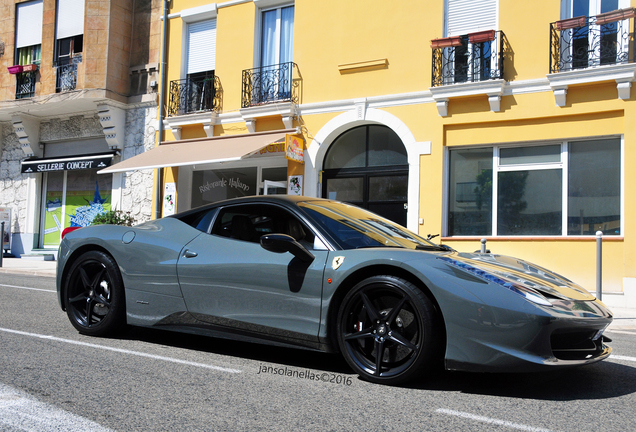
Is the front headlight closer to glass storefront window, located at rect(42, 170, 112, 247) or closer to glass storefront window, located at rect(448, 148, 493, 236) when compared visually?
glass storefront window, located at rect(448, 148, 493, 236)

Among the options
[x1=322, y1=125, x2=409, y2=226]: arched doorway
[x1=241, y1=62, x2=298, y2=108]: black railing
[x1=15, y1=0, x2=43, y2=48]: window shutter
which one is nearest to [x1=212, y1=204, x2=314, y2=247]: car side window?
[x1=322, y1=125, x2=409, y2=226]: arched doorway

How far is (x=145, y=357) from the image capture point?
A: 4133 millimetres

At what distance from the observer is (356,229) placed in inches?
162

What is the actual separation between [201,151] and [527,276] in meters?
11.5

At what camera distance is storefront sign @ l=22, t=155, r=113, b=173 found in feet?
55.9

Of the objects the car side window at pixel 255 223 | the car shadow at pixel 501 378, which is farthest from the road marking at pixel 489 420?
the car side window at pixel 255 223

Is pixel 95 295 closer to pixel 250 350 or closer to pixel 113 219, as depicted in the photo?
pixel 250 350

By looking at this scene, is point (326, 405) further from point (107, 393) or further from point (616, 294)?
point (616, 294)

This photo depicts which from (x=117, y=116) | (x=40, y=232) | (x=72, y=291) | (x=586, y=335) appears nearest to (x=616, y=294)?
(x=586, y=335)

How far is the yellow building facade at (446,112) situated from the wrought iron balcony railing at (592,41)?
0.08ft

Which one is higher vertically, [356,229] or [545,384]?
[356,229]

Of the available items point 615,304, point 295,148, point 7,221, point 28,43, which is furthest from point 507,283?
point 7,221

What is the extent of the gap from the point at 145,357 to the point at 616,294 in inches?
350

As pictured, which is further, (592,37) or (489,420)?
Answer: (592,37)
